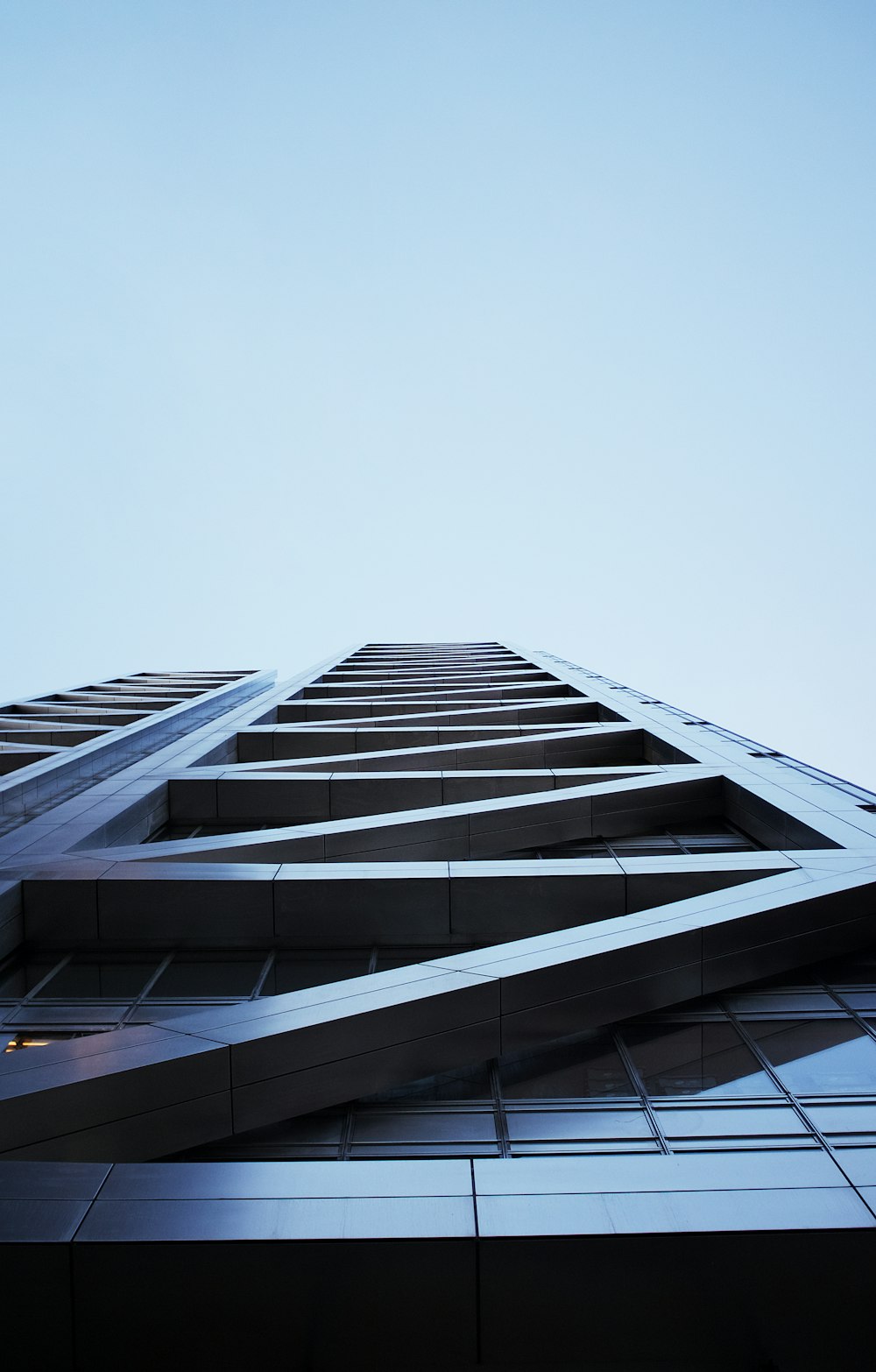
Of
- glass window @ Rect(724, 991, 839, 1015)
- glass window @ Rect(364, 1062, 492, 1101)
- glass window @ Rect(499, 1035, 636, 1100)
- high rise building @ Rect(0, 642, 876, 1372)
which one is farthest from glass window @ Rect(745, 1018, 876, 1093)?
glass window @ Rect(364, 1062, 492, 1101)

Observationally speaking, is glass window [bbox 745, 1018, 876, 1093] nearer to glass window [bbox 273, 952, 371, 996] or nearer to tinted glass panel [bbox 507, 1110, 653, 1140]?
tinted glass panel [bbox 507, 1110, 653, 1140]

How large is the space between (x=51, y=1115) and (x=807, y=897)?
793 centimetres

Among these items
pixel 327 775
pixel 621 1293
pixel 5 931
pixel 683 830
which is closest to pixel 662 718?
pixel 683 830

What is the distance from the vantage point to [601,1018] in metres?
8.53

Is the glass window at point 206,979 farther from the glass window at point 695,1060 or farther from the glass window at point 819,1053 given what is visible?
the glass window at point 819,1053

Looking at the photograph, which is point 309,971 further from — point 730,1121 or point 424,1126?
point 730,1121

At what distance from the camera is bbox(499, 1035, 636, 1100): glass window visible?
777 cm

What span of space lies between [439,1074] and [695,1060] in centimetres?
250

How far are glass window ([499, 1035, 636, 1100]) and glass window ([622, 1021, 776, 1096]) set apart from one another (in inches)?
10.1

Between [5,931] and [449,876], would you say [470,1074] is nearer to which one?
[449,876]

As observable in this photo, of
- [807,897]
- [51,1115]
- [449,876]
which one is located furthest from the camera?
[449,876]

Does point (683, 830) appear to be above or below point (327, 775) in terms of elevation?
below

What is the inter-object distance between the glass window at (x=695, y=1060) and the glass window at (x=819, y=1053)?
0.82 feet

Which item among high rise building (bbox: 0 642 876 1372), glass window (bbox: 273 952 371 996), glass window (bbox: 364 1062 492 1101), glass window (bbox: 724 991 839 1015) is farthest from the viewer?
glass window (bbox: 273 952 371 996)
